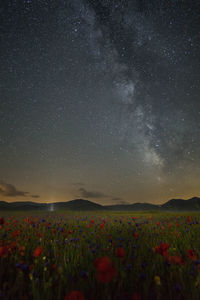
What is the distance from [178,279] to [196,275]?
0.24m

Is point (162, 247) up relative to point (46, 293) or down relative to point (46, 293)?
up

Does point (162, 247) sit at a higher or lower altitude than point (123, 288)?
higher

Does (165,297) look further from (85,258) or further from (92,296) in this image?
(85,258)

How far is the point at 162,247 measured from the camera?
2150 mm

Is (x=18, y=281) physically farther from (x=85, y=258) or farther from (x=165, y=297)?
(x=165, y=297)

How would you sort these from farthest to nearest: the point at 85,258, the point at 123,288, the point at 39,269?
the point at 85,258, the point at 39,269, the point at 123,288

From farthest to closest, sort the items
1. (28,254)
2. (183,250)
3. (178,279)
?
1. (183,250)
2. (28,254)
3. (178,279)

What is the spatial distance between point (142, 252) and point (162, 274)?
3.16 feet

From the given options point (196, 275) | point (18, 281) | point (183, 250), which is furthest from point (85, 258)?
point (183, 250)

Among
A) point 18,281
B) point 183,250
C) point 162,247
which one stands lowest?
point 183,250

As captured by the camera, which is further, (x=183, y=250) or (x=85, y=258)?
(x=183, y=250)

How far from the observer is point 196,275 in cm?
207

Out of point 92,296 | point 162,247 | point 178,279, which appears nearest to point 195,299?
point 178,279

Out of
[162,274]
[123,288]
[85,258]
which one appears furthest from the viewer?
[85,258]
